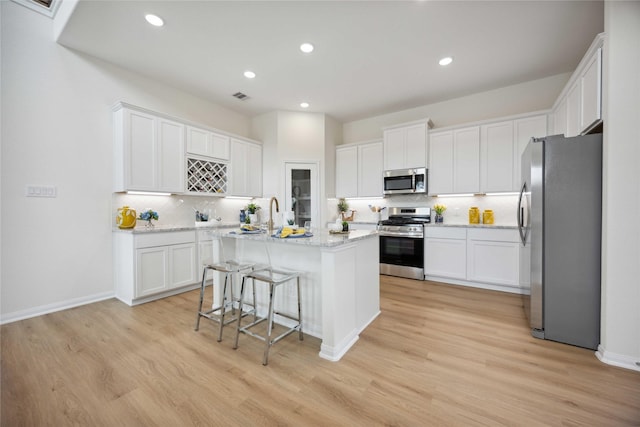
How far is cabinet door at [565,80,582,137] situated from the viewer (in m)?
2.51

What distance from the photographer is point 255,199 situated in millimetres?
5195

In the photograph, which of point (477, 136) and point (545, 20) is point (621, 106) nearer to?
point (545, 20)

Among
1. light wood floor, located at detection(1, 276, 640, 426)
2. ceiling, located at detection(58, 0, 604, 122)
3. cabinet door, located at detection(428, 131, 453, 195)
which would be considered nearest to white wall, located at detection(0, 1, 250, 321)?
ceiling, located at detection(58, 0, 604, 122)

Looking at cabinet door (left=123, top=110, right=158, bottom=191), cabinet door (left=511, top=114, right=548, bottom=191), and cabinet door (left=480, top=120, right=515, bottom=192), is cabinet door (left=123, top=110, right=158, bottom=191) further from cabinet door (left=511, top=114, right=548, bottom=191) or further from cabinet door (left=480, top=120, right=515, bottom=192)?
cabinet door (left=511, top=114, right=548, bottom=191)

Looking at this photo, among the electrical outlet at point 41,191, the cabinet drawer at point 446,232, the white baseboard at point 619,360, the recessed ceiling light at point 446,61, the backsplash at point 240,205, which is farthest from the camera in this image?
the cabinet drawer at point 446,232

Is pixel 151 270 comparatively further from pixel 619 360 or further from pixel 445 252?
pixel 619 360

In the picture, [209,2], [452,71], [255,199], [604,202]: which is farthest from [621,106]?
[255,199]

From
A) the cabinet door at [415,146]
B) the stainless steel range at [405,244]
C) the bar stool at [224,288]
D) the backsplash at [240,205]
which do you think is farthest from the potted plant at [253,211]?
the cabinet door at [415,146]

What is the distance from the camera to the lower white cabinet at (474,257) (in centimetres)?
344

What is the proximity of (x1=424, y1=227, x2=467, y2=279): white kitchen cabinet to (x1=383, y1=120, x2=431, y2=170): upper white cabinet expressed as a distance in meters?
1.21

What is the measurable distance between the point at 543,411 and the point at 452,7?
10.6 ft

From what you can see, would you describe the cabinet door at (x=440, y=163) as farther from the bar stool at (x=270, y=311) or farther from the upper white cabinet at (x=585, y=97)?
the bar stool at (x=270, y=311)

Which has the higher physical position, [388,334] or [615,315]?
[615,315]

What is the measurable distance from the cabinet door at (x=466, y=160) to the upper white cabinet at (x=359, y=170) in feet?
4.25
